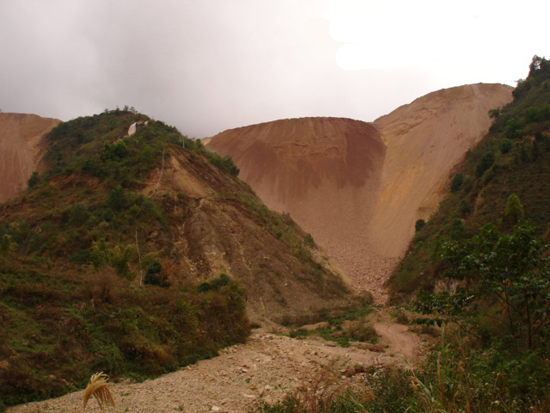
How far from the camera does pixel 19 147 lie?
161 ft

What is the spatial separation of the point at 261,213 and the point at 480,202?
14548 mm

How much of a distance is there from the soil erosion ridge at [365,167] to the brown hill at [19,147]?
75.7 feet

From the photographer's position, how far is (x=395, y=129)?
55.0 meters

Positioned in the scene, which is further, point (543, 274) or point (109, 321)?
point (109, 321)

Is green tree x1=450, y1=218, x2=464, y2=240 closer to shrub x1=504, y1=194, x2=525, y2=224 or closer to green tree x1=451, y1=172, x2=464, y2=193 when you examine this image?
shrub x1=504, y1=194, x2=525, y2=224

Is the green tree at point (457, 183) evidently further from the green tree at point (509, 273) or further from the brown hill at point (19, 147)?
the brown hill at point (19, 147)

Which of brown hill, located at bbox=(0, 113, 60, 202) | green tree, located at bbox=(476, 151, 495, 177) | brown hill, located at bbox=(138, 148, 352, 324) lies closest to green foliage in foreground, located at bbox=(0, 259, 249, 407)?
brown hill, located at bbox=(138, 148, 352, 324)

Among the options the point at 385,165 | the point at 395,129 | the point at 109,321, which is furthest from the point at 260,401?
the point at 395,129

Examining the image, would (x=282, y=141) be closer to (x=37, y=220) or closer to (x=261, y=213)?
(x=261, y=213)

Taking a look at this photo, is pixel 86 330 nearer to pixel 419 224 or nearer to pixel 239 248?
pixel 239 248

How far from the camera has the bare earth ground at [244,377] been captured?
7141mm

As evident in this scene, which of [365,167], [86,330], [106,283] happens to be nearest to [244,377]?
[86,330]

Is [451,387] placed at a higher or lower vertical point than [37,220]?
lower

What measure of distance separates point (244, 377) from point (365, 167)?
41730 mm
